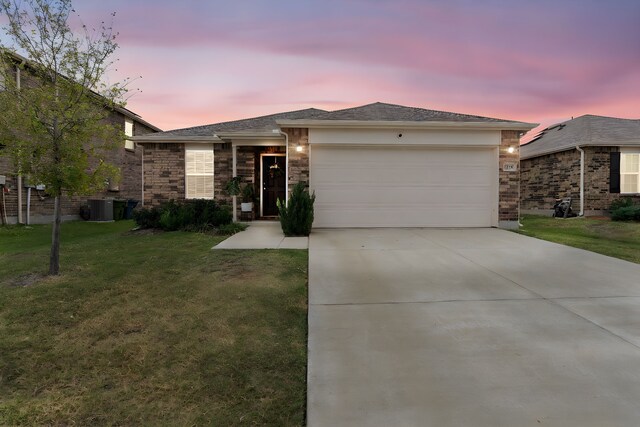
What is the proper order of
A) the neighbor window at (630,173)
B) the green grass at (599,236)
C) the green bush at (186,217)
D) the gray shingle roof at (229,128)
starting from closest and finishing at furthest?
the green grass at (599,236), the green bush at (186,217), the gray shingle roof at (229,128), the neighbor window at (630,173)

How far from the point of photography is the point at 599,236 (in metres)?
9.58

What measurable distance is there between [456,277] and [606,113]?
1932 cm

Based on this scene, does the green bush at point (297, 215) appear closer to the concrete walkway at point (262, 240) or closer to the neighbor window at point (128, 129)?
the concrete walkway at point (262, 240)

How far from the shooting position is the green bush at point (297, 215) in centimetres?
909

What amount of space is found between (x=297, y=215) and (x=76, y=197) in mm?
11795

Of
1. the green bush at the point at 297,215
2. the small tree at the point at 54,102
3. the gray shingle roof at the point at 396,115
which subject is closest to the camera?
the small tree at the point at 54,102

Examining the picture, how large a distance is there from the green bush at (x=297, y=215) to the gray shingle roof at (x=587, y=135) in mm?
11742

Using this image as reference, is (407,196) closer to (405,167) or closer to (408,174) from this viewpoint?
(408,174)

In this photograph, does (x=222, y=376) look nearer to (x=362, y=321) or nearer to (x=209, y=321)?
(x=209, y=321)

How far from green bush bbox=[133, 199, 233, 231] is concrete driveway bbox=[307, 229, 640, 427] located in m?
5.39

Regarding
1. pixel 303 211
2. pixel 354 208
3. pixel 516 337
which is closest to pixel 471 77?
pixel 354 208

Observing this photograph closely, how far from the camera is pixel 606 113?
18359mm

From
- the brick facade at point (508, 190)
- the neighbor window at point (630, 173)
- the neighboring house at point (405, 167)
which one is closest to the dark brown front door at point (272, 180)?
the neighboring house at point (405, 167)

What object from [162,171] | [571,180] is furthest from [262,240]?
[571,180]
